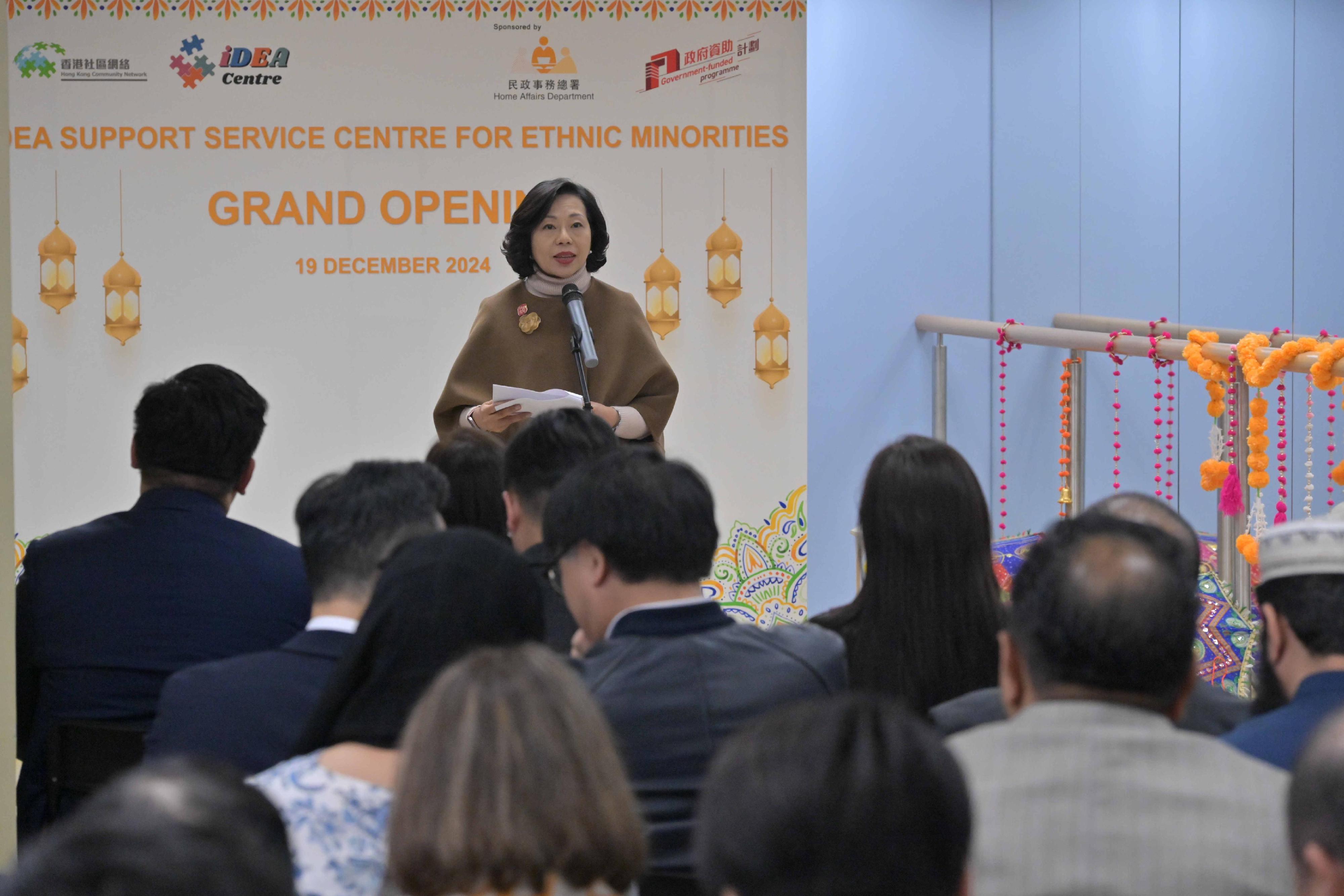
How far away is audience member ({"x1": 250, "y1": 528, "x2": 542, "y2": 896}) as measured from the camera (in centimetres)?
160

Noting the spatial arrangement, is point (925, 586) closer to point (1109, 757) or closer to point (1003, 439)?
point (1109, 757)

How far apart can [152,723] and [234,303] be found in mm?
2887

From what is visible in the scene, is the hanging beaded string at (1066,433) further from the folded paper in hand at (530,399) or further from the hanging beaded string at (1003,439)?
the folded paper in hand at (530,399)

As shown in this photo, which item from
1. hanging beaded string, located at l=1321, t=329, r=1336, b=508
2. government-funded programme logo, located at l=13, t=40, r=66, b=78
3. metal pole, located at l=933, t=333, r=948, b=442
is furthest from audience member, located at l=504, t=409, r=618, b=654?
hanging beaded string, located at l=1321, t=329, r=1336, b=508

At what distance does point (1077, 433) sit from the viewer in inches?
208

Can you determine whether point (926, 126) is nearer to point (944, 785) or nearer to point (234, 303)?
point (234, 303)

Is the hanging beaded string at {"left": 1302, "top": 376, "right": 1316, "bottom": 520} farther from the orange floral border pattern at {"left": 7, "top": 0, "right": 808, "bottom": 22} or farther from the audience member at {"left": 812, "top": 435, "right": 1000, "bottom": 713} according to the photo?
the audience member at {"left": 812, "top": 435, "right": 1000, "bottom": 713}

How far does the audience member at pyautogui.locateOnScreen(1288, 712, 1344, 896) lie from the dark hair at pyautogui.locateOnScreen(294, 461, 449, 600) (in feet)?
3.85

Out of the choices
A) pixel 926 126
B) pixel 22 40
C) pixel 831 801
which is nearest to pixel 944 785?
pixel 831 801

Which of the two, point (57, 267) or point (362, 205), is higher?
point (362, 205)

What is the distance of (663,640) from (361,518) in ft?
1.57

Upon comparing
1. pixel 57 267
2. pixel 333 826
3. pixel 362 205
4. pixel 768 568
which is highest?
pixel 362 205

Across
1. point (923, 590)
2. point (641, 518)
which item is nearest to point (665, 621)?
point (641, 518)

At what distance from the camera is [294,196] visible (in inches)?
196
